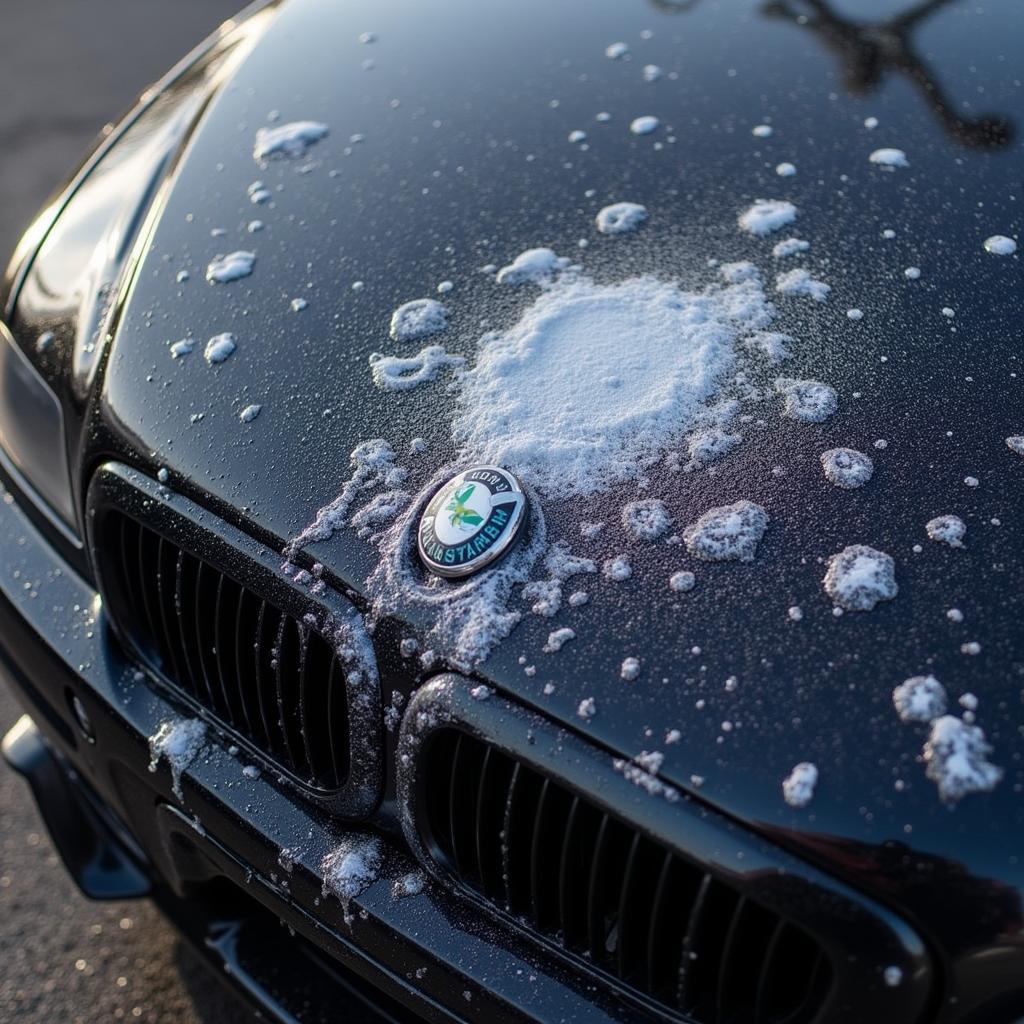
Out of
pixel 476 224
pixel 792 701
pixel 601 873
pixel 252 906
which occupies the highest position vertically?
pixel 476 224

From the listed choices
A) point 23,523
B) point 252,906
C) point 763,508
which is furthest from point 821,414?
point 23,523

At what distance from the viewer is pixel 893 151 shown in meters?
1.62

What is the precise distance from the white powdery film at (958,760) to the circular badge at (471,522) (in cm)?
46

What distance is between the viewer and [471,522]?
1.26m

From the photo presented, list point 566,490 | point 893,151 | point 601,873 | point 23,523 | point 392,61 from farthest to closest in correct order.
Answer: point 392,61, point 23,523, point 893,151, point 566,490, point 601,873

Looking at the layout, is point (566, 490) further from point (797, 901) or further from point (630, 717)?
point (797, 901)

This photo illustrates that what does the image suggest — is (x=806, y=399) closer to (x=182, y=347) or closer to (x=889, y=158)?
(x=889, y=158)

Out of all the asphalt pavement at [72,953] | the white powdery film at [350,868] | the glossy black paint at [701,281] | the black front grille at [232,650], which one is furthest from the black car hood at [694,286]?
the asphalt pavement at [72,953]

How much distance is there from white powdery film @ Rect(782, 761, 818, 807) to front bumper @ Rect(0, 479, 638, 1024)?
0.29 metres

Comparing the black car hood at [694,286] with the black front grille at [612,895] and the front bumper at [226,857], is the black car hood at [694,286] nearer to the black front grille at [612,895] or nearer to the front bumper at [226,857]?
the black front grille at [612,895]

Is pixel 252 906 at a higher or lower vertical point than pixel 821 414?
lower

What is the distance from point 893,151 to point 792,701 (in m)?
0.90

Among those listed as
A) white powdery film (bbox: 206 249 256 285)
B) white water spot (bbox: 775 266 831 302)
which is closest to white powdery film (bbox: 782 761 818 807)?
white water spot (bbox: 775 266 831 302)

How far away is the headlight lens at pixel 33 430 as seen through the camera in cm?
173
